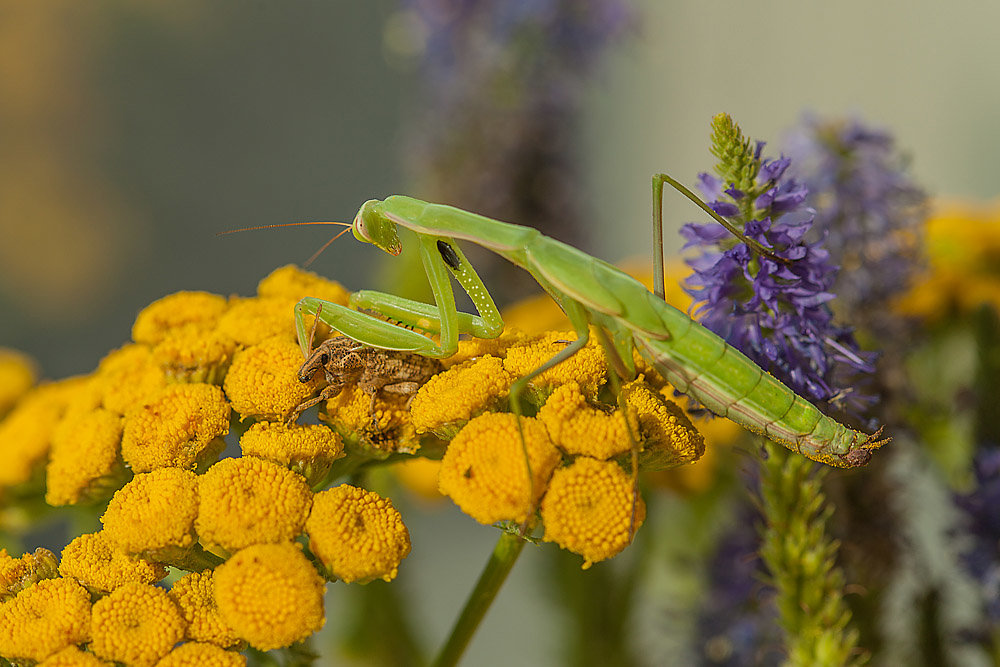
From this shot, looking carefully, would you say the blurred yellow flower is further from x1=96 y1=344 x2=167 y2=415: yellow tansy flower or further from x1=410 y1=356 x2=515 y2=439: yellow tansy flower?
x1=96 y1=344 x2=167 y2=415: yellow tansy flower

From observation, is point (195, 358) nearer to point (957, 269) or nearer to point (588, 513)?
point (588, 513)

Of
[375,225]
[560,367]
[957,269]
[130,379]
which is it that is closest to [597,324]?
[560,367]

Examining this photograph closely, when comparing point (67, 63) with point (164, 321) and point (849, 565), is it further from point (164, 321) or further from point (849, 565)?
point (849, 565)

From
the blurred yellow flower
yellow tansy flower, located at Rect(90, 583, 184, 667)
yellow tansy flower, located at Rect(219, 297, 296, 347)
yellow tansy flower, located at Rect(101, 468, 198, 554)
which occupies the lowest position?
yellow tansy flower, located at Rect(90, 583, 184, 667)

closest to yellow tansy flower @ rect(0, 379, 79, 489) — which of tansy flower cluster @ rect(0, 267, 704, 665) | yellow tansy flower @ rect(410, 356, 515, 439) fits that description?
tansy flower cluster @ rect(0, 267, 704, 665)

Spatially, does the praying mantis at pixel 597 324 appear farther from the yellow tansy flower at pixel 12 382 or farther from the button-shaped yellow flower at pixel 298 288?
the yellow tansy flower at pixel 12 382

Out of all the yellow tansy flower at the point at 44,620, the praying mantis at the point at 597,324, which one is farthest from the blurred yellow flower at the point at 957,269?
the yellow tansy flower at the point at 44,620

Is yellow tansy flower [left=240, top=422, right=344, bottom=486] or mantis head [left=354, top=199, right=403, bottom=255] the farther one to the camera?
mantis head [left=354, top=199, right=403, bottom=255]

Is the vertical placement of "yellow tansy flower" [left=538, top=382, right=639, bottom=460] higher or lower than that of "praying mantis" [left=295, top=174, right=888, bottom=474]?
lower
